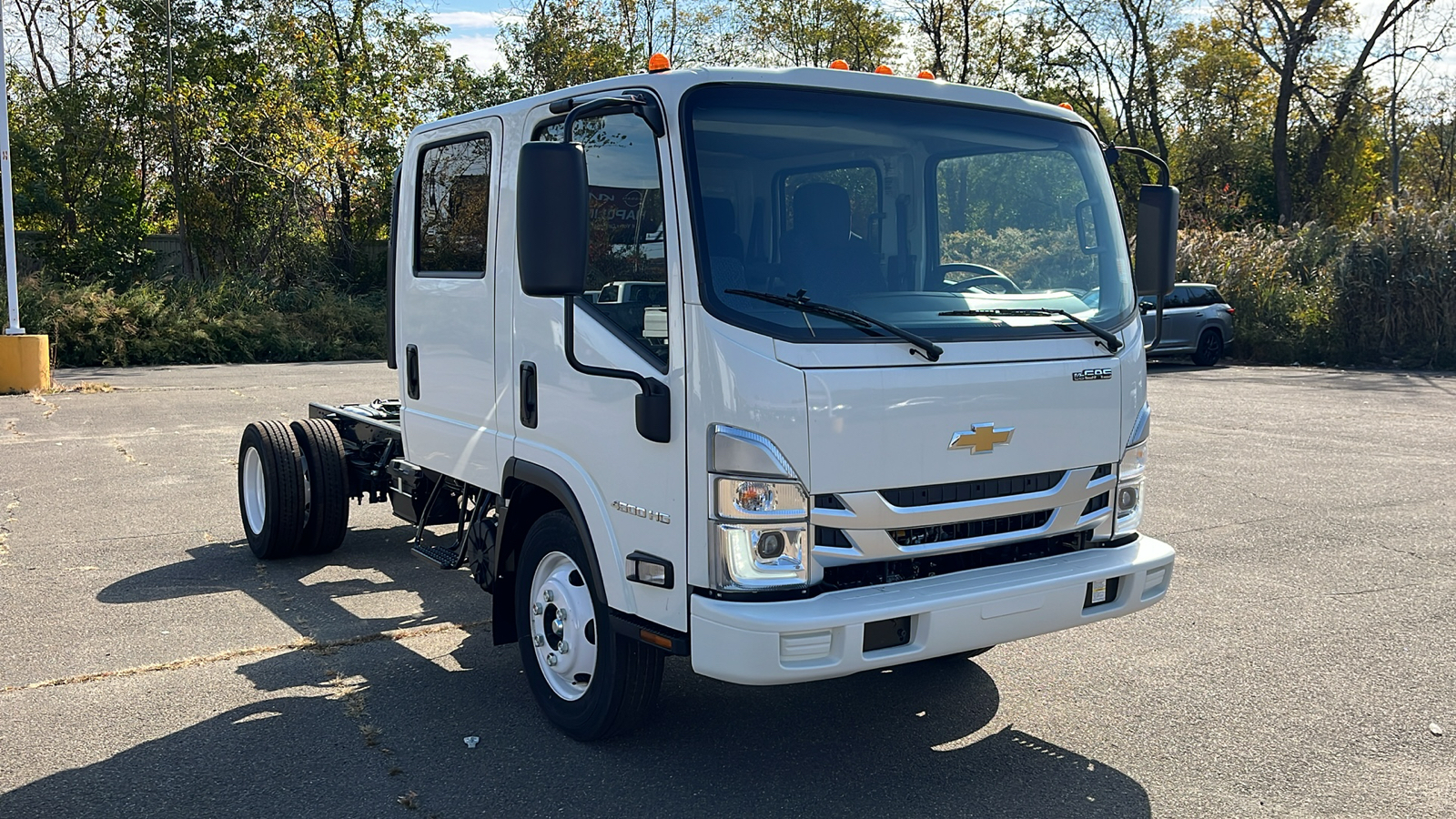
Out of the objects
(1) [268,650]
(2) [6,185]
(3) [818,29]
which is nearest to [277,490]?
(1) [268,650]

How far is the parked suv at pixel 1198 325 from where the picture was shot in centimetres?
2186

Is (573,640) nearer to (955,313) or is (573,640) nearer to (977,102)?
(955,313)

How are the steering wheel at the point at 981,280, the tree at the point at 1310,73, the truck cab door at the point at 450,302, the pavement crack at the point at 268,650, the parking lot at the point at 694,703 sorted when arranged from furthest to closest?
1. the tree at the point at 1310,73
2. the pavement crack at the point at 268,650
3. the truck cab door at the point at 450,302
4. the steering wheel at the point at 981,280
5. the parking lot at the point at 694,703

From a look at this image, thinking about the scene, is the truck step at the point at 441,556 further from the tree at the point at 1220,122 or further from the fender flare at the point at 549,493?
the tree at the point at 1220,122

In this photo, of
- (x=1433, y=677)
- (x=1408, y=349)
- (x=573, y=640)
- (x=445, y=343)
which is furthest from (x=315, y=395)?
→ (x=1408, y=349)

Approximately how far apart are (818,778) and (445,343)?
2.49 metres

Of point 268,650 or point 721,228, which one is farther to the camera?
point 268,650

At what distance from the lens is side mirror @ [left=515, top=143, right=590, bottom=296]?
3.57 m

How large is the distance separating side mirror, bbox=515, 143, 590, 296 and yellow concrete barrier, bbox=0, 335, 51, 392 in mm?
15215

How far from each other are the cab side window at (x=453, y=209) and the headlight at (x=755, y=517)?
179 centimetres

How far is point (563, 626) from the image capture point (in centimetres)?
446

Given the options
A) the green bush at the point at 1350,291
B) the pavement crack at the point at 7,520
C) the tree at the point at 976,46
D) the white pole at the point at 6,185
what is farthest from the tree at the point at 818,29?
the pavement crack at the point at 7,520

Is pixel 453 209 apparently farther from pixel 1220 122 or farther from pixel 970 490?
pixel 1220 122

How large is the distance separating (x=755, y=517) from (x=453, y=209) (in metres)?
2.33
